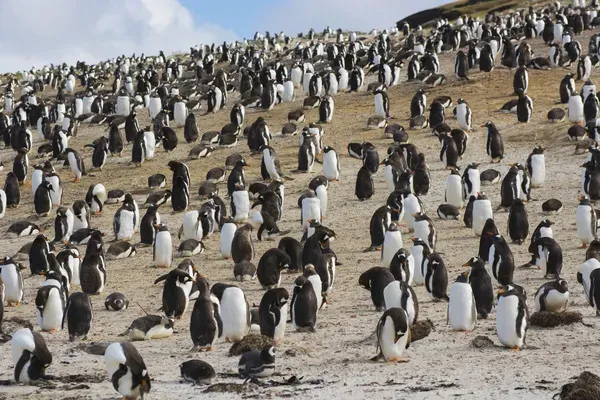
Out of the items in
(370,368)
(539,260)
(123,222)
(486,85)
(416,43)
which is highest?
(416,43)

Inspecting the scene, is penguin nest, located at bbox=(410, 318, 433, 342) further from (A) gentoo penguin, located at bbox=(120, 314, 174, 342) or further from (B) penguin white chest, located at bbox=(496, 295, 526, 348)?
(A) gentoo penguin, located at bbox=(120, 314, 174, 342)

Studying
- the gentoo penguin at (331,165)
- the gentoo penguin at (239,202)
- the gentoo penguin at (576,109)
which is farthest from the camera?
the gentoo penguin at (576,109)

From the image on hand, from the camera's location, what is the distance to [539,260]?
1534 cm

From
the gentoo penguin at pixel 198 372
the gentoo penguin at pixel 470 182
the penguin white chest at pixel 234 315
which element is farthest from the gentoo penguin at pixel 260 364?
the gentoo penguin at pixel 470 182

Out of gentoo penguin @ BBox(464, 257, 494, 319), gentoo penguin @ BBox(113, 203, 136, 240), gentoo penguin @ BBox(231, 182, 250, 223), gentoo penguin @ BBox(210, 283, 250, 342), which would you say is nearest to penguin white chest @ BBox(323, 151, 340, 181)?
gentoo penguin @ BBox(231, 182, 250, 223)

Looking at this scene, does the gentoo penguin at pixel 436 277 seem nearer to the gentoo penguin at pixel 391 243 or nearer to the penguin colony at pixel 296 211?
the penguin colony at pixel 296 211

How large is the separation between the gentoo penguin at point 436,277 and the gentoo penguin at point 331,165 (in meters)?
9.26

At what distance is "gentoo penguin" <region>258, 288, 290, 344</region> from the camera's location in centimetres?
1227

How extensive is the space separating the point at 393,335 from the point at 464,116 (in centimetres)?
1628

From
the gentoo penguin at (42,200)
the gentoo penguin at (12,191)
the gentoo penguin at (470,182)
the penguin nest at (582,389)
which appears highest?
the gentoo penguin at (12,191)

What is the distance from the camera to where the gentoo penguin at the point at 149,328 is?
12680 mm

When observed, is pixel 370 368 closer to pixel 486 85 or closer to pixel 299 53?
pixel 486 85

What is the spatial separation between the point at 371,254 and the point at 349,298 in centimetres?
306

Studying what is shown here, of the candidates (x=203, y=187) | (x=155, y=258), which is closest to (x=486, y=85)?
(x=203, y=187)
